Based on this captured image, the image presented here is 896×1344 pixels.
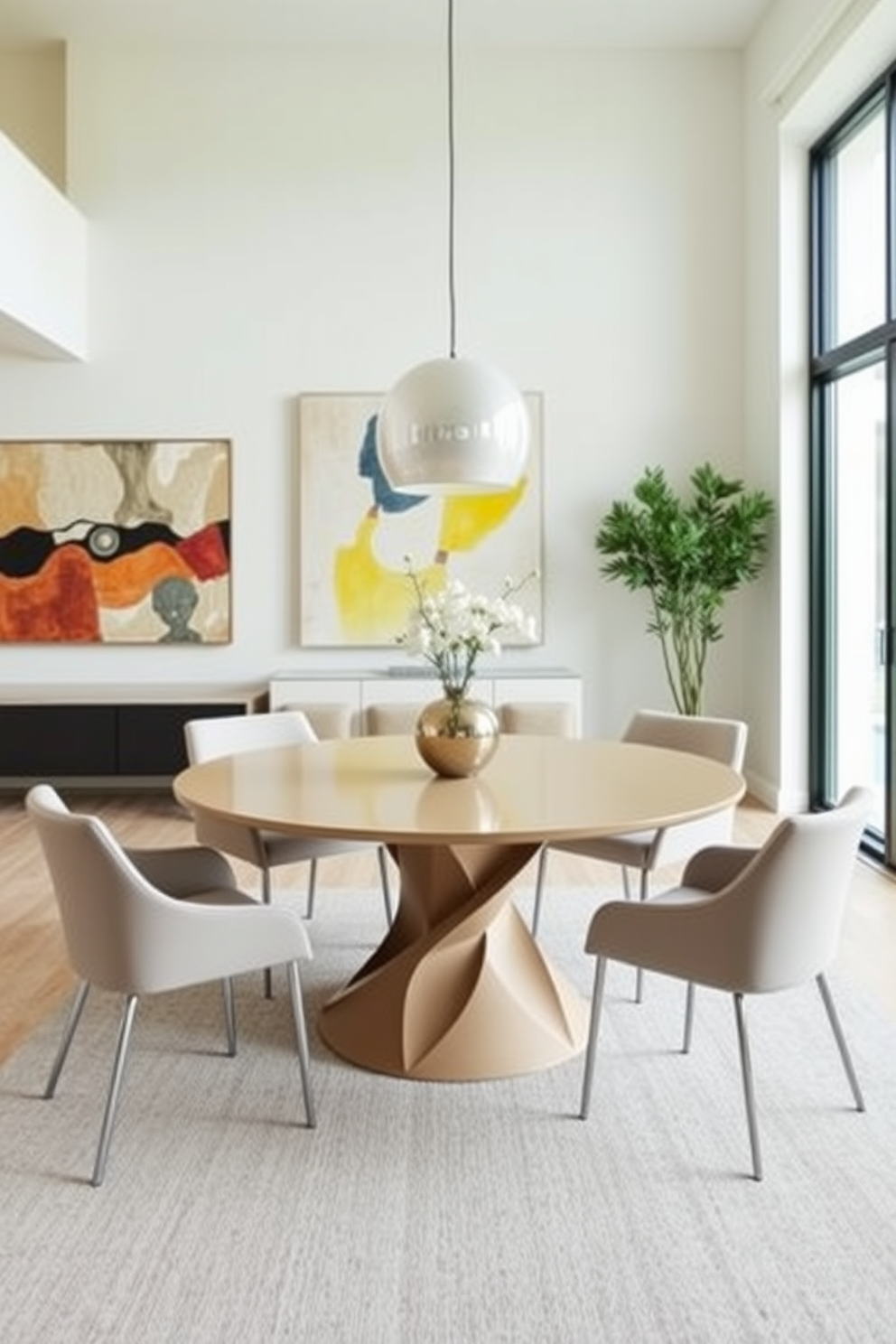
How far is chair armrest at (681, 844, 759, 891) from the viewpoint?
2723 millimetres

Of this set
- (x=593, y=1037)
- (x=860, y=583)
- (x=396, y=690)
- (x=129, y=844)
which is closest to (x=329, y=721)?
(x=396, y=690)

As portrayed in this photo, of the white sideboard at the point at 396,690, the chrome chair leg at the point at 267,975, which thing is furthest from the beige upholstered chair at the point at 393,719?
the white sideboard at the point at 396,690

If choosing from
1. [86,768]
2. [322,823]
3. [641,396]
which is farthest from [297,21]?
[322,823]

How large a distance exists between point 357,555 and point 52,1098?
13.0ft

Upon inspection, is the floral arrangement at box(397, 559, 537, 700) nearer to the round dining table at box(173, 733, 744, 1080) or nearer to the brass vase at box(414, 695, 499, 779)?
the brass vase at box(414, 695, 499, 779)

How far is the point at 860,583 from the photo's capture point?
16.8 ft

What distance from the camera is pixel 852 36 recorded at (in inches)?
176

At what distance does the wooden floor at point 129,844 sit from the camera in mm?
3162

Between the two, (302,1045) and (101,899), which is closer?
(101,899)

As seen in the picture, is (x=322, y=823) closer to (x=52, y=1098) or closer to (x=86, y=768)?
(x=52, y=1098)

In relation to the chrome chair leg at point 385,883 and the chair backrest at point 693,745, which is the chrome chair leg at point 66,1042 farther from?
the chair backrest at point 693,745

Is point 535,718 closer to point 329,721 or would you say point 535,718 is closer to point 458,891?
point 329,721

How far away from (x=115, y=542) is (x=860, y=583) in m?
3.97

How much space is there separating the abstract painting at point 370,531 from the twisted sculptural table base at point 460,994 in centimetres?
341
